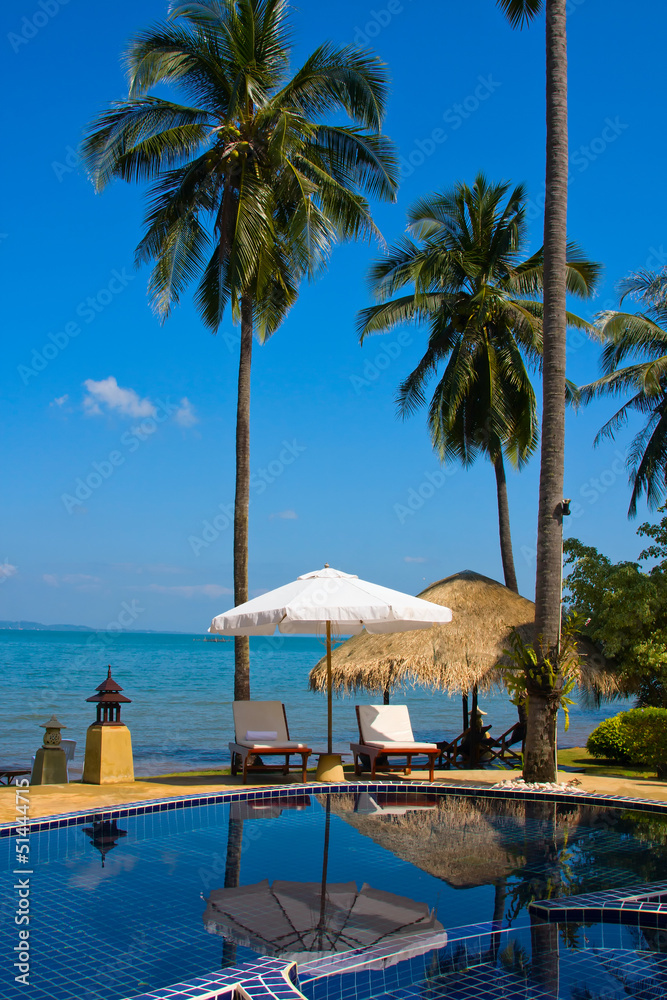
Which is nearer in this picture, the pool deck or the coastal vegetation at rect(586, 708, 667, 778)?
the pool deck

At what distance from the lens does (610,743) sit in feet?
52.2

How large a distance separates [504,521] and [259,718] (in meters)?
10.0

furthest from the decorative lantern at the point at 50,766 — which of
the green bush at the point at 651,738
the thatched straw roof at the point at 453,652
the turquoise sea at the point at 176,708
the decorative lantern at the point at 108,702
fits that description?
the green bush at the point at 651,738

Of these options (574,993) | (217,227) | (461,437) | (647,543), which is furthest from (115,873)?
(461,437)

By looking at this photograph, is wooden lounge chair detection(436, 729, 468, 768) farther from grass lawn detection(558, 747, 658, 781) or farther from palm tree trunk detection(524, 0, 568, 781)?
palm tree trunk detection(524, 0, 568, 781)

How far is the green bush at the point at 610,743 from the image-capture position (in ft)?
51.5

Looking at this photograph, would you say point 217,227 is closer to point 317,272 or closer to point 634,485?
point 317,272

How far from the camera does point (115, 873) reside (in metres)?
5.57

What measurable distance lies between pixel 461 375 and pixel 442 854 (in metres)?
12.9

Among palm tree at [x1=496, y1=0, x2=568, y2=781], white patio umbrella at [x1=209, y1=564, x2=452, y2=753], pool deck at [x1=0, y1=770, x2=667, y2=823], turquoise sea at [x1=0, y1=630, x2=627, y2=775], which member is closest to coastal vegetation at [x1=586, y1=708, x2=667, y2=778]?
pool deck at [x1=0, y1=770, x2=667, y2=823]

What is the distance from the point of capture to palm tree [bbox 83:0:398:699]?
41.0 feet

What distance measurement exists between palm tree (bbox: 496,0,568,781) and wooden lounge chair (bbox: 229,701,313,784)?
2607mm

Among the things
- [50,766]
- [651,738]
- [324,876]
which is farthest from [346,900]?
[651,738]

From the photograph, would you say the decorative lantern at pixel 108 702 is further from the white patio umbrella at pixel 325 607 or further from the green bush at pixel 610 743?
the green bush at pixel 610 743
